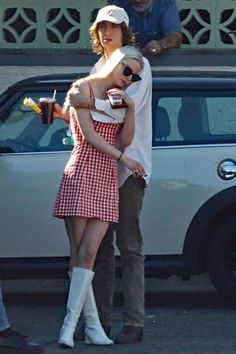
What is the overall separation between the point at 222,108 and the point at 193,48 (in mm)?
3341

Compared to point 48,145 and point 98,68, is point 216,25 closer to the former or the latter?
point 48,145

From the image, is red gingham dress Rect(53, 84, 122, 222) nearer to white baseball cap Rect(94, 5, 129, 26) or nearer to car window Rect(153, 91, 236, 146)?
white baseball cap Rect(94, 5, 129, 26)

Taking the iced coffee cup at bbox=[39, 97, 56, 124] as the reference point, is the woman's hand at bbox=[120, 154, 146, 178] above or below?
below

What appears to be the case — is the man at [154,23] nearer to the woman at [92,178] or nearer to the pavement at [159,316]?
the pavement at [159,316]

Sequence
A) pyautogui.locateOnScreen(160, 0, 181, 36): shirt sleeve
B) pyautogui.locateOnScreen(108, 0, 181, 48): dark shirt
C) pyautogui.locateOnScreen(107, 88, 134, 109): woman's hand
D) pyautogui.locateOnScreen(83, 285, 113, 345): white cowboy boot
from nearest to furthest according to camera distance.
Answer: pyautogui.locateOnScreen(107, 88, 134, 109): woman's hand, pyautogui.locateOnScreen(83, 285, 113, 345): white cowboy boot, pyautogui.locateOnScreen(108, 0, 181, 48): dark shirt, pyautogui.locateOnScreen(160, 0, 181, 36): shirt sleeve

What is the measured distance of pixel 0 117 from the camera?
7.65 meters

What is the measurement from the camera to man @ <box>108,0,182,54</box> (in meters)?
9.81

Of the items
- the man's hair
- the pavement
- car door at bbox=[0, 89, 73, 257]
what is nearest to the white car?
car door at bbox=[0, 89, 73, 257]

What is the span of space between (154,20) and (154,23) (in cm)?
3

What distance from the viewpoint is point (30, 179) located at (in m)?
7.58

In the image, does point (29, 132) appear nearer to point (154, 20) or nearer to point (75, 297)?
point (75, 297)

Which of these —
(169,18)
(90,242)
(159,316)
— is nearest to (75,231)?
(90,242)

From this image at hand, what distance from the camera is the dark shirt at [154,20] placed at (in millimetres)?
9797

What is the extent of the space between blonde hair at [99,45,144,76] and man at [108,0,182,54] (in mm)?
3206
